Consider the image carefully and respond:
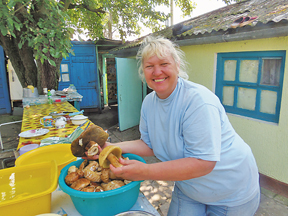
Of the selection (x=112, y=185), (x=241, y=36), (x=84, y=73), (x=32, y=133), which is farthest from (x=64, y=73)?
(x=112, y=185)

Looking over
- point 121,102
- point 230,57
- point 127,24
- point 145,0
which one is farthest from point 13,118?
point 230,57

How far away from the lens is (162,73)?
118cm

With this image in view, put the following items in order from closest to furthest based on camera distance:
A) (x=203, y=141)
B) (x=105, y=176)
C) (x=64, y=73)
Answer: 1. (x=203, y=141)
2. (x=105, y=176)
3. (x=64, y=73)

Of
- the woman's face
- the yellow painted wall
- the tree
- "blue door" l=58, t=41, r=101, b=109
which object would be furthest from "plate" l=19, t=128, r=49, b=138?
"blue door" l=58, t=41, r=101, b=109

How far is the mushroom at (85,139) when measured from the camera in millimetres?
1242

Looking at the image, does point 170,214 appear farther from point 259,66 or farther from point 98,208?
point 259,66

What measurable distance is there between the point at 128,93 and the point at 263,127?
431 cm

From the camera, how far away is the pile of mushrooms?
103cm

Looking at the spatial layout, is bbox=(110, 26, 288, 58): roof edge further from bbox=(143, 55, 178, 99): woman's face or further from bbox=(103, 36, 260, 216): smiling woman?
bbox=(143, 55, 178, 99): woman's face

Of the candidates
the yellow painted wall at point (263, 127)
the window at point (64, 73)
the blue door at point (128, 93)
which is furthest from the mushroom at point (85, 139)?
the window at point (64, 73)

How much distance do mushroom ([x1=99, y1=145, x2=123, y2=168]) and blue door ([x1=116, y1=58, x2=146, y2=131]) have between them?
16.7 ft

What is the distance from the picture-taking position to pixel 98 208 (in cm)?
98

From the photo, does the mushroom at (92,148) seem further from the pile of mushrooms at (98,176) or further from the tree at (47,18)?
the tree at (47,18)

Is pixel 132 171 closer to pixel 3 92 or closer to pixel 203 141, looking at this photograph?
pixel 203 141
